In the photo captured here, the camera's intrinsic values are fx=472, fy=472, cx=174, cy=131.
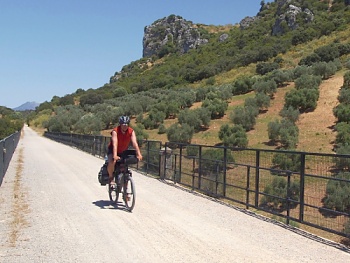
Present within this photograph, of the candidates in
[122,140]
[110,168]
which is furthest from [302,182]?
[110,168]

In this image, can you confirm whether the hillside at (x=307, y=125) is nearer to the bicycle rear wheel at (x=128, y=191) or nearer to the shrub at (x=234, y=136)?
the shrub at (x=234, y=136)

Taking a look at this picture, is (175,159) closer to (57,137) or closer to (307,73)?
(307,73)

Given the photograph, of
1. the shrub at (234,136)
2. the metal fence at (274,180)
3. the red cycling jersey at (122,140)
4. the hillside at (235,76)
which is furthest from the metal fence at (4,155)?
the hillside at (235,76)

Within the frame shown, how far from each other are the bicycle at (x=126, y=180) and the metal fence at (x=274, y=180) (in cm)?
277

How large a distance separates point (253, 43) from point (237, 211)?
83.2 m

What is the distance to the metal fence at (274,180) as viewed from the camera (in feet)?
30.0

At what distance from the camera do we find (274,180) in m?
11.2

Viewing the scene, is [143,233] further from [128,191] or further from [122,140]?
[122,140]

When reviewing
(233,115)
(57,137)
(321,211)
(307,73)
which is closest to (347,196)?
(321,211)

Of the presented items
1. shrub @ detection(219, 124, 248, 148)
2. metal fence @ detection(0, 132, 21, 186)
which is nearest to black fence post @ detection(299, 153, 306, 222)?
metal fence @ detection(0, 132, 21, 186)

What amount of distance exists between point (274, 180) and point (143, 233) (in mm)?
4215

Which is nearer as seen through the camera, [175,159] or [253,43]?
[175,159]

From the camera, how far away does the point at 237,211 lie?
36.2 ft

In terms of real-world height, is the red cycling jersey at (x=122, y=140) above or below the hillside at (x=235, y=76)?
below
